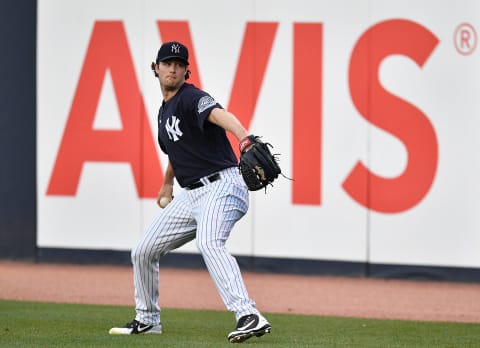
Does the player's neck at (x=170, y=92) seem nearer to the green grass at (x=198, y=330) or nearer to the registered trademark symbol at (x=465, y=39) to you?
the green grass at (x=198, y=330)

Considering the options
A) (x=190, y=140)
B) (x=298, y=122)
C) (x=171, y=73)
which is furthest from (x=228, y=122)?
(x=298, y=122)

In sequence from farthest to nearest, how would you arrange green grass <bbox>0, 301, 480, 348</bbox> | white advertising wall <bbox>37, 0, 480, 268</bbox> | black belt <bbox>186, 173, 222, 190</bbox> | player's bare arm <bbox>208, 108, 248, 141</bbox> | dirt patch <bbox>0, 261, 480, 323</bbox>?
white advertising wall <bbox>37, 0, 480, 268</bbox>, dirt patch <bbox>0, 261, 480, 323</bbox>, black belt <bbox>186, 173, 222, 190</bbox>, green grass <bbox>0, 301, 480, 348</bbox>, player's bare arm <bbox>208, 108, 248, 141</bbox>

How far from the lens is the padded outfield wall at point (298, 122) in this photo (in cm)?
1051

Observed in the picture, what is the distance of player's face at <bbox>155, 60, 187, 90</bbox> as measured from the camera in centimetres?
636

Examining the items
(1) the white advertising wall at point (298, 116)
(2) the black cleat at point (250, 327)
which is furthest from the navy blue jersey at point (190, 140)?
(1) the white advertising wall at point (298, 116)

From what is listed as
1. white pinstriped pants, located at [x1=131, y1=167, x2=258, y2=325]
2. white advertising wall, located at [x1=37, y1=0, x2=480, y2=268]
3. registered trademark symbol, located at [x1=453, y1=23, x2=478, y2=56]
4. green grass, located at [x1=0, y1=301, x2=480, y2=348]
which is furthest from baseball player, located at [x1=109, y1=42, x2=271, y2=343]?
registered trademark symbol, located at [x1=453, y1=23, x2=478, y2=56]

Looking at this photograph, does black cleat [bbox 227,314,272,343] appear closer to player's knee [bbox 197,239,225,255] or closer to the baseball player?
the baseball player

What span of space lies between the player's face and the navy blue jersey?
0.06 meters

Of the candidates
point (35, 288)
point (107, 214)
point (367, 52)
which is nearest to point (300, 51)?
point (367, 52)

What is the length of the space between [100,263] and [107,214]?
1.70ft

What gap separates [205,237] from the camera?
620 cm

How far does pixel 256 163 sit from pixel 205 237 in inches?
23.2

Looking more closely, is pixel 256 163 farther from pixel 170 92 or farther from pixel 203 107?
pixel 170 92

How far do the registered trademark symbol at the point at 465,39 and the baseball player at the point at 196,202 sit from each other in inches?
183
